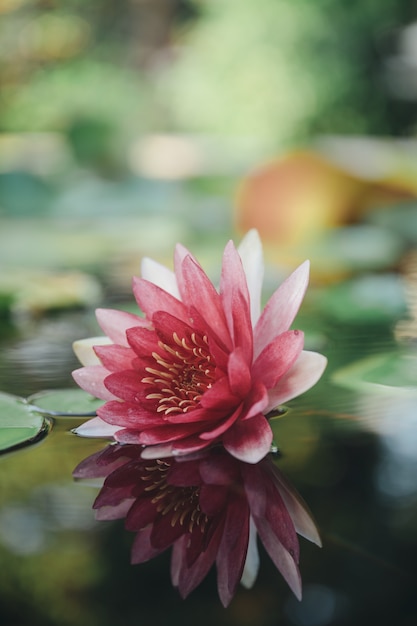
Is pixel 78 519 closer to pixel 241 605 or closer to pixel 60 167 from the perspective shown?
pixel 241 605

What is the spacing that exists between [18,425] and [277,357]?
22cm

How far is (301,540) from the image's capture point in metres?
0.50

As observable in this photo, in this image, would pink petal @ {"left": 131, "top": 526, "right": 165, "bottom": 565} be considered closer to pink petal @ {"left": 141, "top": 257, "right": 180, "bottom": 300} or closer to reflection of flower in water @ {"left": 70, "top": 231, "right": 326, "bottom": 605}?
reflection of flower in water @ {"left": 70, "top": 231, "right": 326, "bottom": 605}

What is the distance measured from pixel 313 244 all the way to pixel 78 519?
132 cm

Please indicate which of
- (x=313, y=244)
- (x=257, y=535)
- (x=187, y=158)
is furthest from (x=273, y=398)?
(x=187, y=158)

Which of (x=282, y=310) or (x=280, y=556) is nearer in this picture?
(x=280, y=556)

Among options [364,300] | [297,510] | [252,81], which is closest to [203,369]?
[297,510]

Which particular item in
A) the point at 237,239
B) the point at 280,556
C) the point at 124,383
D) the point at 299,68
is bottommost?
the point at 280,556

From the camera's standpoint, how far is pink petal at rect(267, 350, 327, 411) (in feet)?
2.02

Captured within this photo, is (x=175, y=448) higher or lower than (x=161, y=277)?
lower

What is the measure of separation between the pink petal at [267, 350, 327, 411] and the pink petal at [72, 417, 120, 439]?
0.12 meters

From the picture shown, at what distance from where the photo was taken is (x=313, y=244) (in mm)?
1797

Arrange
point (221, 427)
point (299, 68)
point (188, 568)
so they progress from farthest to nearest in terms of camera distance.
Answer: point (299, 68), point (221, 427), point (188, 568)

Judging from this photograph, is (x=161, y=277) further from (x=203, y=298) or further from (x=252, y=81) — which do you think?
(x=252, y=81)
